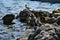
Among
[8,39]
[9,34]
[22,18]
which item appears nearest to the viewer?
[8,39]

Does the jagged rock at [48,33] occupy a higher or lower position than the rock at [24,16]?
higher

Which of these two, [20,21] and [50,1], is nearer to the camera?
[20,21]

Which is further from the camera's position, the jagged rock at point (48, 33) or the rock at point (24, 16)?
the rock at point (24, 16)

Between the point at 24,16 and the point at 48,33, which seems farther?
the point at 24,16

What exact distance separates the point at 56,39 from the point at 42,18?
1052 centimetres

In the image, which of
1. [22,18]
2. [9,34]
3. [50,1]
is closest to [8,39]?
[9,34]

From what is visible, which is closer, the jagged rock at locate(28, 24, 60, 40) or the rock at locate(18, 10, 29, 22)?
the jagged rock at locate(28, 24, 60, 40)

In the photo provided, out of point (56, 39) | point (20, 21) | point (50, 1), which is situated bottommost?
point (50, 1)

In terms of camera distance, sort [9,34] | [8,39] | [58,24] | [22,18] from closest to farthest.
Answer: [58,24] < [8,39] < [9,34] < [22,18]

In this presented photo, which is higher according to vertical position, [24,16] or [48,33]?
[48,33]

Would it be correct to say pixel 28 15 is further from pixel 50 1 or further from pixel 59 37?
pixel 50 1

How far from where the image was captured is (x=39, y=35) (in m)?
4.39

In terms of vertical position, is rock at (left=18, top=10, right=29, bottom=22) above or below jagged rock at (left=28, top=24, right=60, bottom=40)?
below

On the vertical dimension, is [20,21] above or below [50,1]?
above
